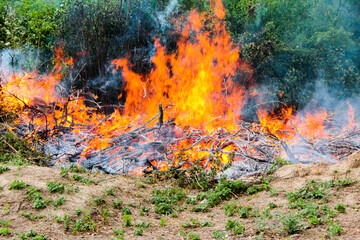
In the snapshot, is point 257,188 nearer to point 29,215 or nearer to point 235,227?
point 235,227

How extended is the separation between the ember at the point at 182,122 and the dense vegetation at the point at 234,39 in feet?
1.64

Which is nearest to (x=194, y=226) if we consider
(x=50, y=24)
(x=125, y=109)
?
(x=125, y=109)

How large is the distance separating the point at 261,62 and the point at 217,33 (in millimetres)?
2025

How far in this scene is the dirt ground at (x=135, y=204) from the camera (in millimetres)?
4598

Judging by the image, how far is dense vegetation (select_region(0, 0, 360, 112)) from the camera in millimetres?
13195

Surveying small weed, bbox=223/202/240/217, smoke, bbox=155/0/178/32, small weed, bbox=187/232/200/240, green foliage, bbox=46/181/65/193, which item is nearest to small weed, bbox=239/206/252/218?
small weed, bbox=223/202/240/217

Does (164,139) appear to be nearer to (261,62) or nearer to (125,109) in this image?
(125,109)

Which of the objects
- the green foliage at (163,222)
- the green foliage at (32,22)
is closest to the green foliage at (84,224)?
the green foliage at (163,222)

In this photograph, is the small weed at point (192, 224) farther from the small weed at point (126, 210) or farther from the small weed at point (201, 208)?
the small weed at point (126, 210)

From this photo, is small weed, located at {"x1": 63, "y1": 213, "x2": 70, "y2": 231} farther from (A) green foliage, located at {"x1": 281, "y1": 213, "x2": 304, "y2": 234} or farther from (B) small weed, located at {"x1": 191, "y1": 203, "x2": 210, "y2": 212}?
(A) green foliage, located at {"x1": 281, "y1": 213, "x2": 304, "y2": 234}

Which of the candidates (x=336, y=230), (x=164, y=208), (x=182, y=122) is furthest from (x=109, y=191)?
(x=182, y=122)

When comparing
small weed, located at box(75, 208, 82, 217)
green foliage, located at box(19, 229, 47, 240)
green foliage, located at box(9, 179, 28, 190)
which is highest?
green foliage, located at box(9, 179, 28, 190)

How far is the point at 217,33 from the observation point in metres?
13.3

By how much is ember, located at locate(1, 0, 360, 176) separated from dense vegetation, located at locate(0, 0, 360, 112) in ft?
1.64
